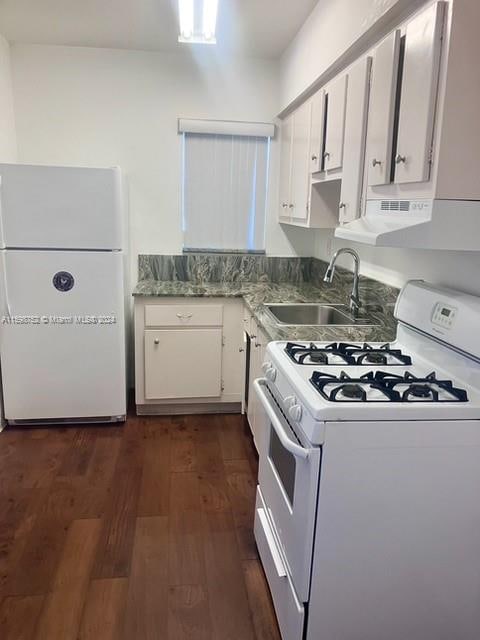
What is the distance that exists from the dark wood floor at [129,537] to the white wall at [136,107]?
1.58 m

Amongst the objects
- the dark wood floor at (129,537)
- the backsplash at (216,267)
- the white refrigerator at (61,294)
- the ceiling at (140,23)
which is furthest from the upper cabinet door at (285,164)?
the dark wood floor at (129,537)

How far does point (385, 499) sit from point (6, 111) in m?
3.34

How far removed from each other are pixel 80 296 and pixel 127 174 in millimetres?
1062

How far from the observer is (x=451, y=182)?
150 centimetres

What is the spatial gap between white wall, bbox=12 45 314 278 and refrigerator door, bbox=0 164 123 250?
0.66 m

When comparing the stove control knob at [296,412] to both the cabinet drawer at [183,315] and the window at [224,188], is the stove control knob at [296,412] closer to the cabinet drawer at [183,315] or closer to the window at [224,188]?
the cabinet drawer at [183,315]

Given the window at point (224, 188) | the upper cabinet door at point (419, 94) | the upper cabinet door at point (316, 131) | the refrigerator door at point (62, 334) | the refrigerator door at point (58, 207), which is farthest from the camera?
the window at point (224, 188)

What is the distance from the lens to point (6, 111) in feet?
10.9

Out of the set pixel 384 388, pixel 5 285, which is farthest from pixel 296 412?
pixel 5 285

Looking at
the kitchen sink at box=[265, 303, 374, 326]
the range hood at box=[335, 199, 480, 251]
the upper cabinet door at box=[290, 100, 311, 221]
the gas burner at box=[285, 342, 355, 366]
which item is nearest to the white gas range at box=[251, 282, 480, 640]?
the gas burner at box=[285, 342, 355, 366]

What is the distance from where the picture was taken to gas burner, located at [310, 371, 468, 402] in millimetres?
1460

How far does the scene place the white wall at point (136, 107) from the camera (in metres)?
3.46

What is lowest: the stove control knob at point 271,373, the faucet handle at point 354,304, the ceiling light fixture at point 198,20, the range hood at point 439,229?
the stove control knob at point 271,373

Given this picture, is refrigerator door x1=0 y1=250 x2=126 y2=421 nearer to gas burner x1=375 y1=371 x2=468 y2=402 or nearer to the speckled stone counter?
the speckled stone counter
